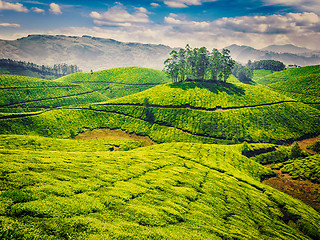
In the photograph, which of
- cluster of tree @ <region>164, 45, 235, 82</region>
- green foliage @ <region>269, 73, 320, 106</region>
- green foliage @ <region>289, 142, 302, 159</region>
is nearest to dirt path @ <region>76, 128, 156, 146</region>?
green foliage @ <region>289, 142, 302, 159</region>

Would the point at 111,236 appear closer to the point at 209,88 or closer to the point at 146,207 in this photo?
the point at 146,207

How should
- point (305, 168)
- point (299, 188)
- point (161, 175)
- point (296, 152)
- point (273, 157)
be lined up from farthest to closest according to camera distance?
point (273, 157), point (296, 152), point (305, 168), point (299, 188), point (161, 175)

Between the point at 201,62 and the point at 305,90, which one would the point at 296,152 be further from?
the point at 305,90

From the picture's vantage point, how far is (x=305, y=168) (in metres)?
A: 73.2

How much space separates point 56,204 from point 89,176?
1286cm

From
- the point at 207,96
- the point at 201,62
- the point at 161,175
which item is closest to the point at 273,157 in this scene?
the point at 207,96

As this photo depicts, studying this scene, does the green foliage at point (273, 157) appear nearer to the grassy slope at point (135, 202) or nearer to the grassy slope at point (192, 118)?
the grassy slope at point (192, 118)

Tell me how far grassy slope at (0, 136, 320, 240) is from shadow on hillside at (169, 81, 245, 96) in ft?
350

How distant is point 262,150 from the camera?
301 ft

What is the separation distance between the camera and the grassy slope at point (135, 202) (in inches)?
823

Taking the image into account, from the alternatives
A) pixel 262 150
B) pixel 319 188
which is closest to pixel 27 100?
pixel 262 150

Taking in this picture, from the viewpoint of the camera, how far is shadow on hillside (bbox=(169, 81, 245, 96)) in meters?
151

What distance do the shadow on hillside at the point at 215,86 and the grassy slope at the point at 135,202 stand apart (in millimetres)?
106538

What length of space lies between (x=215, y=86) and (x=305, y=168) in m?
103
